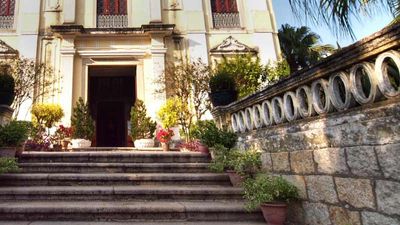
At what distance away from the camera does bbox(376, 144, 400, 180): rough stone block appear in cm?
227

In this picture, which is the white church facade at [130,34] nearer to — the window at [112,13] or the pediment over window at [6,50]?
the window at [112,13]

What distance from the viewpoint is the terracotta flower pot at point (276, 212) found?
3637 mm

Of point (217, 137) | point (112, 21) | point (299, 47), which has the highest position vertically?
point (112, 21)

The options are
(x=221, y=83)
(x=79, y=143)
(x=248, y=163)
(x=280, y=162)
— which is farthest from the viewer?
(x=79, y=143)

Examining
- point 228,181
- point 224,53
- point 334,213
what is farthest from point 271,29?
point 334,213

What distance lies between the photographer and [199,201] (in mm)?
4445

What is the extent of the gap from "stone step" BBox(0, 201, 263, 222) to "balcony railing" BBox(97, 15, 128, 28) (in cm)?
982

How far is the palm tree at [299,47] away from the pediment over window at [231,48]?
185 inches

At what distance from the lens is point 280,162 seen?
13.2 feet

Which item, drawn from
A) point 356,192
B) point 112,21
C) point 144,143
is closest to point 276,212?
point 356,192

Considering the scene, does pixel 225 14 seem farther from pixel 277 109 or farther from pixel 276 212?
pixel 276 212

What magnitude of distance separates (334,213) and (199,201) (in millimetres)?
1955

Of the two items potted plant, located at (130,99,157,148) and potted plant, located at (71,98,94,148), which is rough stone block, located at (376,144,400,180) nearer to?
potted plant, located at (130,99,157,148)

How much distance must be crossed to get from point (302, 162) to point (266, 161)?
3.09ft
